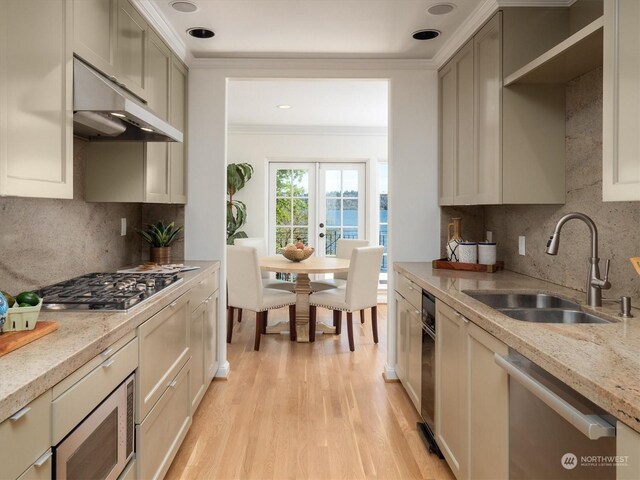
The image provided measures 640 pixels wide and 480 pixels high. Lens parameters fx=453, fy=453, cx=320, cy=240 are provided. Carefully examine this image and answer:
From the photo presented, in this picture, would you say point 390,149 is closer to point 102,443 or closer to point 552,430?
point 552,430

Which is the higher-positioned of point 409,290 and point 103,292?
point 103,292

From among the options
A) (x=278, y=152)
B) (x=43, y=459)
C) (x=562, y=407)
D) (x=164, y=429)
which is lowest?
(x=164, y=429)

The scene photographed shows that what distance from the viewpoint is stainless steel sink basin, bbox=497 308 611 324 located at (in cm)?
186

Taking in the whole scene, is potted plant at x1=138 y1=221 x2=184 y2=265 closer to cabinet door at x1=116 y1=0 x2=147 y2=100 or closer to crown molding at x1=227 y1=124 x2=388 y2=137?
cabinet door at x1=116 y1=0 x2=147 y2=100

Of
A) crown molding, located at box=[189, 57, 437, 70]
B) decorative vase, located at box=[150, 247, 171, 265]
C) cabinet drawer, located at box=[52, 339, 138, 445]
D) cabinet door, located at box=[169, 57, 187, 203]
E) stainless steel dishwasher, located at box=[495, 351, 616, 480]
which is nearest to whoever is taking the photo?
stainless steel dishwasher, located at box=[495, 351, 616, 480]

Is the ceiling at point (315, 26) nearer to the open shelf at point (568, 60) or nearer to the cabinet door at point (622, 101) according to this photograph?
the open shelf at point (568, 60)

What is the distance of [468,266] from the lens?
9.71 feet

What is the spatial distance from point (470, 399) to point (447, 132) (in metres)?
2.05

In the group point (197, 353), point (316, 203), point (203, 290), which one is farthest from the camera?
point (316, 203)

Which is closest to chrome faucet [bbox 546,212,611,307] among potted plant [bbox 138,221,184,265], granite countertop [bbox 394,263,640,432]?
granite countertop [bbox 394,263,640,432]

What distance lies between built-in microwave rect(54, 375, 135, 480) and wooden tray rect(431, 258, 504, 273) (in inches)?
83.0

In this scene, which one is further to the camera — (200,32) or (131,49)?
(200,32)

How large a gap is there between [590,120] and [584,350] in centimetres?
145

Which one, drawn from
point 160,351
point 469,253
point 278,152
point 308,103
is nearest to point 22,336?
point 160,351
